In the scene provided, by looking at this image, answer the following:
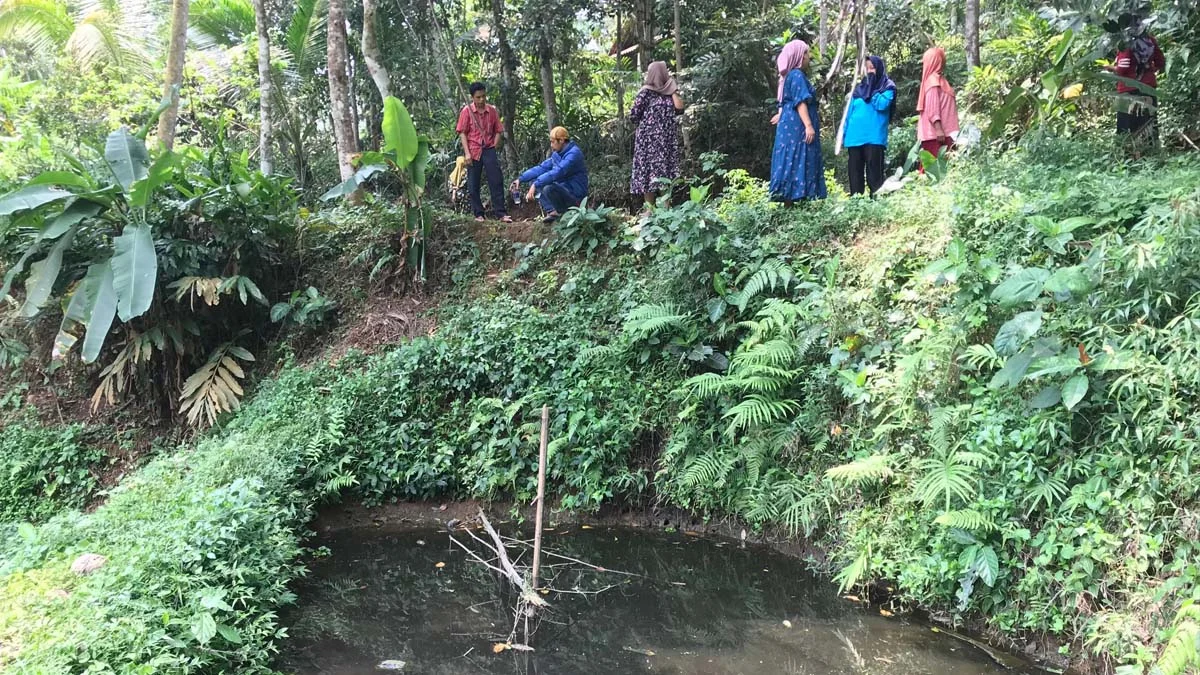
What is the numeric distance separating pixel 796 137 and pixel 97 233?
6.95m

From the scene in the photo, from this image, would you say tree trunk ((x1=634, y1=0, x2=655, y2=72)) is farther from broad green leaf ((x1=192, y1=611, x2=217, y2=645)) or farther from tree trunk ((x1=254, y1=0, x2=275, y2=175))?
broad green leaf ((x1=192, y1=611, x2=217, y2=645))

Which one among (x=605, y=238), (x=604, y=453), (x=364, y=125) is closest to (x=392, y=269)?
(x=605, y=238)

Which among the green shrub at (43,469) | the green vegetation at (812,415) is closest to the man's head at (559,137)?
the green vegetation at (812,415)

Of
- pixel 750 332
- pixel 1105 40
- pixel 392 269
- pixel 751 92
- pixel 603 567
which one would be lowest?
pixel 603 567

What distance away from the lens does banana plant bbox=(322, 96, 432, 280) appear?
7.32m

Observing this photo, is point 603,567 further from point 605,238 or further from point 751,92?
point 751,92

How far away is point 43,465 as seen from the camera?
7.15m

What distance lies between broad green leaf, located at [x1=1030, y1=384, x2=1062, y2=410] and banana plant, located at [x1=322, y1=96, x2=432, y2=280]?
6.13 m

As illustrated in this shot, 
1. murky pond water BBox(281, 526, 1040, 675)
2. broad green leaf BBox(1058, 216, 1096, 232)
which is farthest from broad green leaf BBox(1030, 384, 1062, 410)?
murky pond water BBox(281, 526, 1040, 675)

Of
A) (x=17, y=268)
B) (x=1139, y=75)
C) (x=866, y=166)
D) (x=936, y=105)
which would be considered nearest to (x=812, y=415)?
(x=866, y=166)

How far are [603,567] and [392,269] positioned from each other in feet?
15.0

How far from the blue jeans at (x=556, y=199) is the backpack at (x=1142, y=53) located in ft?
17.2

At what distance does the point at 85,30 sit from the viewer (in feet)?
36.6

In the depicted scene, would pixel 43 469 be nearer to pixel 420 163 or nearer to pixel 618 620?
pixel 420 163
